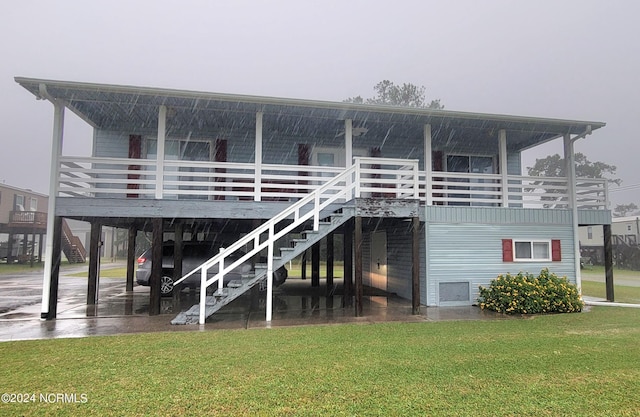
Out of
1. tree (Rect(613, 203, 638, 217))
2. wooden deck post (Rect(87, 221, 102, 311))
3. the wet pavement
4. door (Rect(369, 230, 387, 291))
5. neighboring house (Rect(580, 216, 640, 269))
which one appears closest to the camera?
the wet pavement

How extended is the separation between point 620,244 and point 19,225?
1573 inches

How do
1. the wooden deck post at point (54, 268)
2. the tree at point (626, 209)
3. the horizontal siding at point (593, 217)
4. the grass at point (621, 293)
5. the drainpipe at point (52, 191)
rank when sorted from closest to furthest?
the drainpipe at point (52, 191) < the wooden deck post at point (54, 268) < the horizontal siding at point (593, 217) < the grass at point (621, 293) < the tree at point (626, 209)

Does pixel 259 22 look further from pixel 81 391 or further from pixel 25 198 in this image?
pixel 81 391

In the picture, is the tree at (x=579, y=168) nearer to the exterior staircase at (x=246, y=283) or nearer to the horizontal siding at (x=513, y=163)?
the horizontal siding at (x=513, y=163)

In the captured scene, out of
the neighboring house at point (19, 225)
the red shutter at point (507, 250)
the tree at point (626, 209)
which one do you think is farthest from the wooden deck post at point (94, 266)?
the tree at point (626, 209)

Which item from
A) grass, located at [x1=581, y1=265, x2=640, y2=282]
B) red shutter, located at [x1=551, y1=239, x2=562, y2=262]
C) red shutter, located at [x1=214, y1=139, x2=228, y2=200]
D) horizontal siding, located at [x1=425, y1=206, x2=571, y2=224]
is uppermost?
red shutter, located at [x1=214, y1=139, x2=228, y2=200]

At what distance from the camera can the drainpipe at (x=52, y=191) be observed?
8.29 metres

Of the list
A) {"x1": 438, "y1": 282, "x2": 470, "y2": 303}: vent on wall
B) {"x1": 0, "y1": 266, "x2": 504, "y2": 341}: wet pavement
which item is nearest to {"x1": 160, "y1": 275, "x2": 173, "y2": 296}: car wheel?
{"x1": 0, "y1": 266, "x2": 504, "y2": 341}: wet pavement

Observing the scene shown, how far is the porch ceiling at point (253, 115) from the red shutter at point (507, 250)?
2994mm

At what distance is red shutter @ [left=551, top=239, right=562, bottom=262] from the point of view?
10578mm

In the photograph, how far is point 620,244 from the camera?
27.3m

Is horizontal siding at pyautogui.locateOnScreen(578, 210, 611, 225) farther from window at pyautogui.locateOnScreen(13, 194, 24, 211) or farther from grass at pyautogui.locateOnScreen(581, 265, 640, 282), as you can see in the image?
window at pyautogui.locateOnScreen(13, 194, 24, 211)

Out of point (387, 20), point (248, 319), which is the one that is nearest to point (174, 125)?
point (248, 319)

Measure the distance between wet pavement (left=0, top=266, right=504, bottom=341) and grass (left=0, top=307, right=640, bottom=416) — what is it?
31.5 inches
